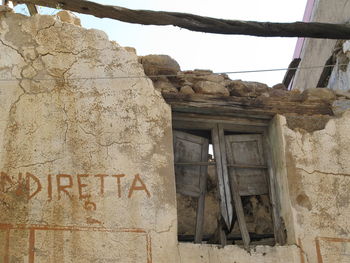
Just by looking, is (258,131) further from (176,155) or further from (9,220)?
(9,220)

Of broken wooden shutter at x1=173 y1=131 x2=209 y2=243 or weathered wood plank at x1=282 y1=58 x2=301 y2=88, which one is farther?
weathered wood plank at x1=282 y1=58 x2=301 y2=88

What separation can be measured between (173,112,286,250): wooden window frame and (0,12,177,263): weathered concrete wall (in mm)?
363

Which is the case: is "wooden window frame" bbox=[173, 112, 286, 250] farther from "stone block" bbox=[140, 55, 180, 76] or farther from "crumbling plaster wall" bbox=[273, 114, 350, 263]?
"stone block" bbox=[140, 55, 180, 76]

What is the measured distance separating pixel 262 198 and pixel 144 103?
1.43m

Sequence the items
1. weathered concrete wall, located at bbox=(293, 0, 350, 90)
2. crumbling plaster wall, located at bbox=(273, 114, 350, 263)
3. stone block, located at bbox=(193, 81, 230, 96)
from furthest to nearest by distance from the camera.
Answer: weathered concrete wall, located at bbox=(293, 0, 350, 90) < stone block, located at bbox=(193, 81, 230, 96) < crumbling plaster wall, located at bbox=(273, 114, 350, 263)

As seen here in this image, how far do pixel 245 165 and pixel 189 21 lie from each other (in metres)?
1.41

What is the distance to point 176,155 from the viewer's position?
5.52 meters

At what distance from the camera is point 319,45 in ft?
26.4

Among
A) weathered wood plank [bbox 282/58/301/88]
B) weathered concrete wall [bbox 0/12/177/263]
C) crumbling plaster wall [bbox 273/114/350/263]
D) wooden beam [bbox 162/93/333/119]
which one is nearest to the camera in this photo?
weathered concrete wall [bbox 0/12/177/263]

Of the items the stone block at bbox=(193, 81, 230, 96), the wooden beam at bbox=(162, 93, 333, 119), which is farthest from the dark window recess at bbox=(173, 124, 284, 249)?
the stone block at bbox=(193, 81, 230, 96)

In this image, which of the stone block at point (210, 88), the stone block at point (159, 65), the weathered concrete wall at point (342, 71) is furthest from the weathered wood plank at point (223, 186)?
the weathered concrete wall at point (342, 71)

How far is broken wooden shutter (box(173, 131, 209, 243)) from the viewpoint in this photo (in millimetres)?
5445

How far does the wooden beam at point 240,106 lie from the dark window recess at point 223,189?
0.21 m

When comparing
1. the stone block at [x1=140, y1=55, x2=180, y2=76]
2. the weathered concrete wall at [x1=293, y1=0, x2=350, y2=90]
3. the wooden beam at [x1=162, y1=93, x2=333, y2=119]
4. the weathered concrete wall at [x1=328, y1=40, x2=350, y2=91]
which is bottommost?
the wooden beam at [x1=162, y1=93, x2=333, y2=119]
